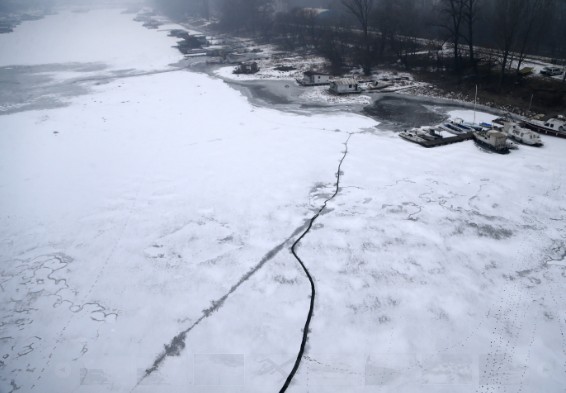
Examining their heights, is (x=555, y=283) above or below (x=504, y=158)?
below

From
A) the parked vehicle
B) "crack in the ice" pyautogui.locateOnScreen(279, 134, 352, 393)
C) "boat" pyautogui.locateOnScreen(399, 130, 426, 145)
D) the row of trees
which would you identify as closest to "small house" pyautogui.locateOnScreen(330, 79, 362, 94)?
the row of trees

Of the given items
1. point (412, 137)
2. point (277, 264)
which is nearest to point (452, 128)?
point (412, 137)

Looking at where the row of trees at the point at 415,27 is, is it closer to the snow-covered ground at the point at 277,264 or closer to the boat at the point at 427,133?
the boat at the point at 427,133

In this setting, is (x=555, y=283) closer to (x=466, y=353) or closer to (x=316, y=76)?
(x=466, y=353)

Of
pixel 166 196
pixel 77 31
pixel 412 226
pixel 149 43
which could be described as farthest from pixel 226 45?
pixel 412 226

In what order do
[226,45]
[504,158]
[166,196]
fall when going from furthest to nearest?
[226,45] < [504,158] < [166,196]

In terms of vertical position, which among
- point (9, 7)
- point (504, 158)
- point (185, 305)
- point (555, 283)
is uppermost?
point (9, 7)
